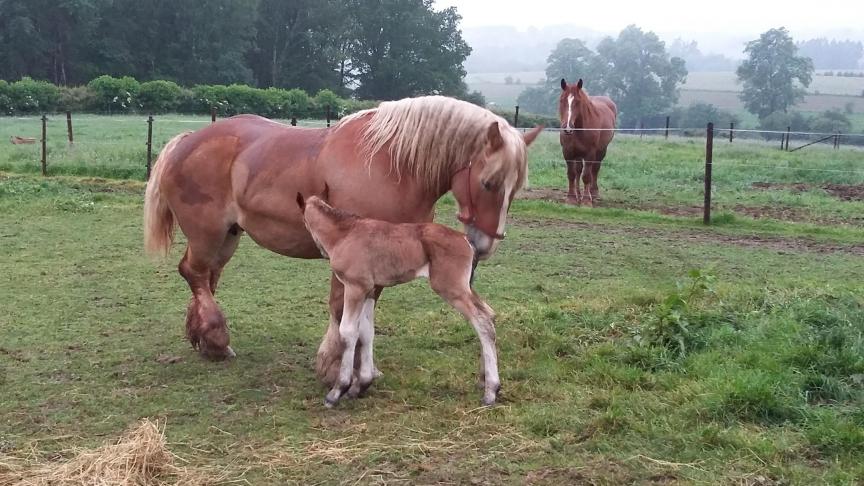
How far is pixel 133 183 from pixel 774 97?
1740 inches

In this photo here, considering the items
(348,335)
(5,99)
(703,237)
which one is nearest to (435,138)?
(348,335)

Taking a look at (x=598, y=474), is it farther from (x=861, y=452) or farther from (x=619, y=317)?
(x=619, y=317)

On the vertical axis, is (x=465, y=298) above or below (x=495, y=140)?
below

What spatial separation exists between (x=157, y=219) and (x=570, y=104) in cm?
774

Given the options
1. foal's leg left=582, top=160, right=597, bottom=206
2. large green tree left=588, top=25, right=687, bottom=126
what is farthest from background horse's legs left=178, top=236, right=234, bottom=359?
large green tree left=588, top=25, right=687, bottom=126

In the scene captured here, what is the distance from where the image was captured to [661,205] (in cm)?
1200

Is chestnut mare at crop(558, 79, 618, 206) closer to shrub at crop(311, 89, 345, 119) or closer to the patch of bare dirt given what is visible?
the patch of bare dirt

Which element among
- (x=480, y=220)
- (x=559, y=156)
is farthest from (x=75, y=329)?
(x=559, y=156)

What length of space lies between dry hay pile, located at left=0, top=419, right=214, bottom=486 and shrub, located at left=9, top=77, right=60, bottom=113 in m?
28.7

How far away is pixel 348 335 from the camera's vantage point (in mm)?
3984

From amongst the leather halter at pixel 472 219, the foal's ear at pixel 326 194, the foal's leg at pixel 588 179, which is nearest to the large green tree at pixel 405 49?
the foal's leg at pixel 588 179

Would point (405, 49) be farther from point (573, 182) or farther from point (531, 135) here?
point (531, 135)

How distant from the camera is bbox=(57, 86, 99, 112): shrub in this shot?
95.6 ft

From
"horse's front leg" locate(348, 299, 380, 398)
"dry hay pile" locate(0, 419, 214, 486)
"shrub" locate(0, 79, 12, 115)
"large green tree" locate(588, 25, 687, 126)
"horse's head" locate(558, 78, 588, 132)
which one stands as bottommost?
"dry hay pile" locate(0, 419, 214, 486)
